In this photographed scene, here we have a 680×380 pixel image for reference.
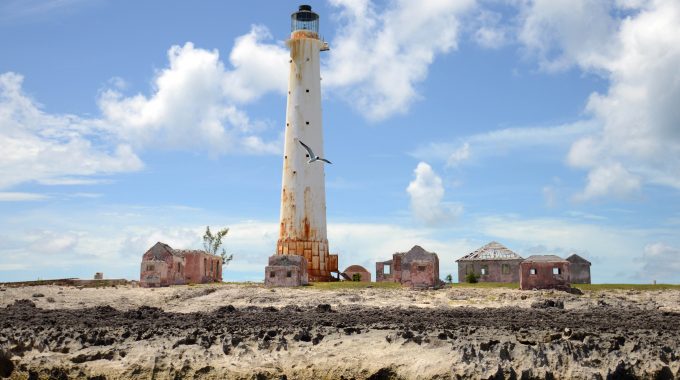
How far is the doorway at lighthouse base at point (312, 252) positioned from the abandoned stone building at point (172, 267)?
16.8 feet

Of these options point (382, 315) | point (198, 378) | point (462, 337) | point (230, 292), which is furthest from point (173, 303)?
point (462, 337)

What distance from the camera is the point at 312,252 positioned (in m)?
47.2

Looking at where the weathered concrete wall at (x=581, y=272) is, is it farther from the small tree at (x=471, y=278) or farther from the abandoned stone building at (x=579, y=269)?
the small tree at (x=471, y=278)

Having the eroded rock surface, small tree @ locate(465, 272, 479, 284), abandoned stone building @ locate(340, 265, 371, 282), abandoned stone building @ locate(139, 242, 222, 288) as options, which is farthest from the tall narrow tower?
the eroded rock surface

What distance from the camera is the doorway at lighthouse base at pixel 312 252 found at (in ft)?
154

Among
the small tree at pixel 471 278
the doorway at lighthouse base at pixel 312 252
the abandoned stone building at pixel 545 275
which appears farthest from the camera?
the small tree at pixel 471 278

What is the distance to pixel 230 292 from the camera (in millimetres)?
37281

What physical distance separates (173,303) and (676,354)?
24507 mm

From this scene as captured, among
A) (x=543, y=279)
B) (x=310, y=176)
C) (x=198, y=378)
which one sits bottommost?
(x=198, y=378)

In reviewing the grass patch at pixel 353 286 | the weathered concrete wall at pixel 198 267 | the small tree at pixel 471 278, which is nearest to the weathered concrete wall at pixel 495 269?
the small tree at pixel 471 278

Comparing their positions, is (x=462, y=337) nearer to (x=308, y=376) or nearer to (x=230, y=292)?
(x=308, y=376)

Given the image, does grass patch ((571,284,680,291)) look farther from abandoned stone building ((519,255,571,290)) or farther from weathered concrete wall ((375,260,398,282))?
weathered concrete wall ((375,260,398,282))

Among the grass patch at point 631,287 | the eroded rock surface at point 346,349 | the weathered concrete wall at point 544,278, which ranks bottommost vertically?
the eroded rock surface at point 346,349

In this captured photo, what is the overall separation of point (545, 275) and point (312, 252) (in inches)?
615
